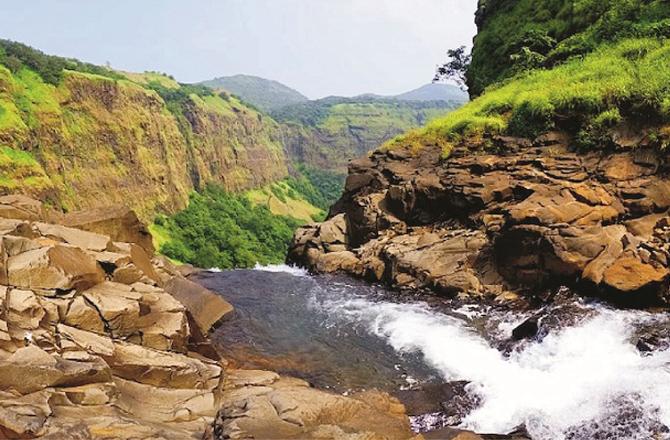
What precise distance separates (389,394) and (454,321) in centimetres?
579

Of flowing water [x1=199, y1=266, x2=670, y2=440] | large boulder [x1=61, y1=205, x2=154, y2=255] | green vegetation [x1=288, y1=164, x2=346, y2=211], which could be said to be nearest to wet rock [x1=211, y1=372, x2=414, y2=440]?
flowing water [x1=199, y1=266, x2=670, y2=440]

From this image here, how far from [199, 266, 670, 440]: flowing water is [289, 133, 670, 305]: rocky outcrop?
157 cm

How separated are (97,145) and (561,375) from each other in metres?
72.7

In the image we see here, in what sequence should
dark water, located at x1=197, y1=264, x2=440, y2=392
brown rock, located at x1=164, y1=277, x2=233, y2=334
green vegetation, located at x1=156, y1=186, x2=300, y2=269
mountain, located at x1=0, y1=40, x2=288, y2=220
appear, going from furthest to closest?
1. green vegetation, located at x1=156, y1=186, x2=300, y2=269
2. mountain, located at x1=0, y1=40, x2=288, y2=220
3. brown rock, located at x1=164, y1=277, x2=233, y2=334
4. dark water, located at x1=197, y1=264, x2=440, y2=392

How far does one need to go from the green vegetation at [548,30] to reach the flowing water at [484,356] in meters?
21.7

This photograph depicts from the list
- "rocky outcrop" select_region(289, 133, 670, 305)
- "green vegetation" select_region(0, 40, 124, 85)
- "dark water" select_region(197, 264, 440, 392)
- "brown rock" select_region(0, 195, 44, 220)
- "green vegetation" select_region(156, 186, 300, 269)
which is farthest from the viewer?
"green vegetation" select_region(156, 186, 300, 269)

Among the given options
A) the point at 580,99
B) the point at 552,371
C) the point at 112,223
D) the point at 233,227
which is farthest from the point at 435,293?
the point at 233,227

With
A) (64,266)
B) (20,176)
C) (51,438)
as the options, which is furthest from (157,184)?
(51,438)

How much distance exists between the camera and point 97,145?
71.9 metres

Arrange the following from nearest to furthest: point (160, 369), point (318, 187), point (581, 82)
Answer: point (160, 369) → point (581, 82) → point (318, 187)

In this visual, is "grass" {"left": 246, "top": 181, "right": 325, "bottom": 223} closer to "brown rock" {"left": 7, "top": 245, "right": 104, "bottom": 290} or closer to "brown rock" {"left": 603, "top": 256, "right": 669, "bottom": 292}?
"brown rock" {"left": 7, "top": 245, "right": 104, "bottom": 290}

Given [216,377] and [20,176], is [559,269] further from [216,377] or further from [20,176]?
[20,176]

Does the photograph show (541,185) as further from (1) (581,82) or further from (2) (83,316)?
(2) (83,316)

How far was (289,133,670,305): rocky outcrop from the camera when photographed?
17891 millimetres
